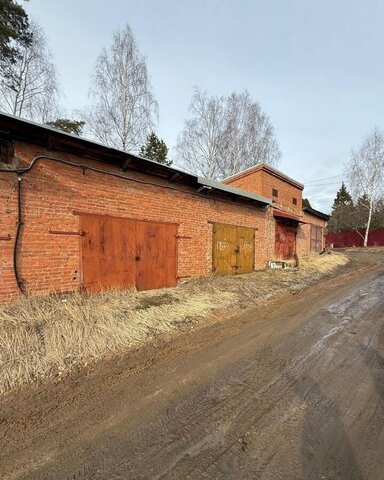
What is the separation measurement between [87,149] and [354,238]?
1712 inches

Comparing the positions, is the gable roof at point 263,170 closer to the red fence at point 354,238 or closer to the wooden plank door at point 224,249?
the wooden plank door at point 224,249

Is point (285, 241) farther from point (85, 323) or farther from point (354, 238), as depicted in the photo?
point (354, 238)

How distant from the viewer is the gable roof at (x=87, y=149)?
17.0 ft

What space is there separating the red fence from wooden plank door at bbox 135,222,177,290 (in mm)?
38232

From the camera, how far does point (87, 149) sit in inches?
246

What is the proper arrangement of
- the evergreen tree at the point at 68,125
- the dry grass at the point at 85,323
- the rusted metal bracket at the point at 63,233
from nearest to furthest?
the dry grass at the point at 85,323 < the rusted metal bracket at the point at 63,233 < the evergreen tree at the point at 68,125

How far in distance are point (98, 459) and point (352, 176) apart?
40.9 metres

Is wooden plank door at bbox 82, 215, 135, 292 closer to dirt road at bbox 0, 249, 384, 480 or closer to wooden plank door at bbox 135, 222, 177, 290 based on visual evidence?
wooden plank door at bbox 135, 222, 177, 290

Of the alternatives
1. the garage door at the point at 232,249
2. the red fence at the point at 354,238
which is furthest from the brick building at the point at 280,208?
the red fence at the point at 354,238

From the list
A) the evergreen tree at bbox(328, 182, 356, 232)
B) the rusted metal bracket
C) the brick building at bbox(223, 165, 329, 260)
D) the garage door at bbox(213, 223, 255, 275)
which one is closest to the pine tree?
the evergreen tree at bbox(328, 182, 356, 232)

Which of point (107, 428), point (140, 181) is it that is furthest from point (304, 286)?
point (107, 428)

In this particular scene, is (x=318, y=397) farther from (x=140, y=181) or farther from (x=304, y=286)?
(x=304, y=286)

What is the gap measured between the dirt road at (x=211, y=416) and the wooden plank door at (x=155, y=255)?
3.21 meters

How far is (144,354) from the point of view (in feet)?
13.7
